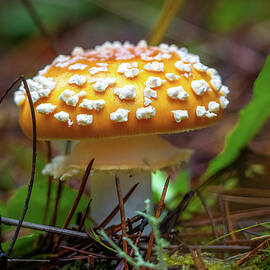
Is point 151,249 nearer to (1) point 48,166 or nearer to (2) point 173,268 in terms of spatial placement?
(2) point 173,268

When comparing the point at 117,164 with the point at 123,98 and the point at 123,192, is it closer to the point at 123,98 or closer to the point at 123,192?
the point at 123,192

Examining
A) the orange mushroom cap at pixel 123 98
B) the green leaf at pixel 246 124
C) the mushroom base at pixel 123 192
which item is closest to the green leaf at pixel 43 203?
the mushroom base at pixel 123 192

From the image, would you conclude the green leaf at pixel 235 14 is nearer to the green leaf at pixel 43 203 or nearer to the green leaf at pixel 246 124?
the green leaf at pixel 246 124

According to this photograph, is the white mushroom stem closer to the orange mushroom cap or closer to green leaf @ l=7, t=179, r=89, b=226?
green leaf @ l=7, t=179, r=89, b=226

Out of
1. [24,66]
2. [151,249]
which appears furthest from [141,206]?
[24,66]

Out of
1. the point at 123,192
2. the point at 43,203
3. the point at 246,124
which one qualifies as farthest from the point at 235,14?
the point at 43,203

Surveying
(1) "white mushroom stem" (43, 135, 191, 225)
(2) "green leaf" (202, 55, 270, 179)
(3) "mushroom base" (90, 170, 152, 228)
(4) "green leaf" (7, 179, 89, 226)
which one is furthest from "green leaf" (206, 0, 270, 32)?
(4) "green leaf" (7, 179, 89, 226)
